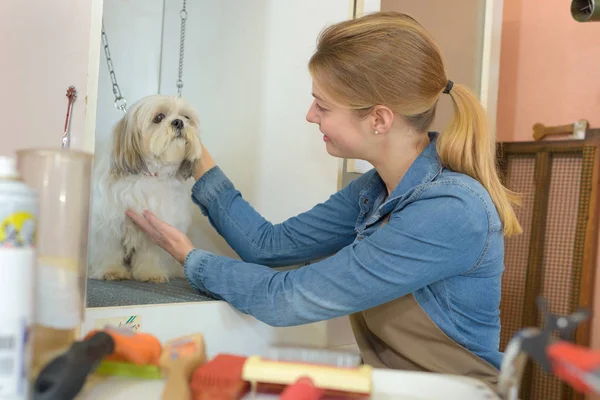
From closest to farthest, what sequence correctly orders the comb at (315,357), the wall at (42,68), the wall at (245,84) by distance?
the comb at (315,357) → the wall at (42,68) → the wall at (245,84)

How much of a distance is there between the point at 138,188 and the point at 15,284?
1.03 meters

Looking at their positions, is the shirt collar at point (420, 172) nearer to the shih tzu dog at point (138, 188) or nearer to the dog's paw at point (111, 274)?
the shih tzu dog at point (138, 188)

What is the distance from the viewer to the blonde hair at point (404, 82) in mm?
1106

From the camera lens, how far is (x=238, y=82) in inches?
73.9

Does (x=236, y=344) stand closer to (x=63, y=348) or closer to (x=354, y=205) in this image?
(x=354, y=205)

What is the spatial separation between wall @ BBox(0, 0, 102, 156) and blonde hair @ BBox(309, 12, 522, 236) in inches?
18.9

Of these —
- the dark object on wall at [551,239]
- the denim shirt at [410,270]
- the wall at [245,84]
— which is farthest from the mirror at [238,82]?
the dark object on wall at [551,239]

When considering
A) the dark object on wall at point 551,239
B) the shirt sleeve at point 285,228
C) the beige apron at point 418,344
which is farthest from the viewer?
the dark object on wall at point 551,239

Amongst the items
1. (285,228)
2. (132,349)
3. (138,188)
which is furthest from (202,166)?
(132,349)

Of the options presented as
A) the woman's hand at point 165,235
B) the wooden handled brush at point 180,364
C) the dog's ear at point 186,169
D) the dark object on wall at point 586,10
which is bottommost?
the wooden handled brush at point 180,364

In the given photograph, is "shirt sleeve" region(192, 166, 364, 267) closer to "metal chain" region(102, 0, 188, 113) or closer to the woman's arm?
the woman's arm

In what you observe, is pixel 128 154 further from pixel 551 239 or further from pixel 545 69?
pixel 545 69

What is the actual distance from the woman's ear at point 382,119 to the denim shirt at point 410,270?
Result: 0.10m

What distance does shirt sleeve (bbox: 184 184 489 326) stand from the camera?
39.7 inches
